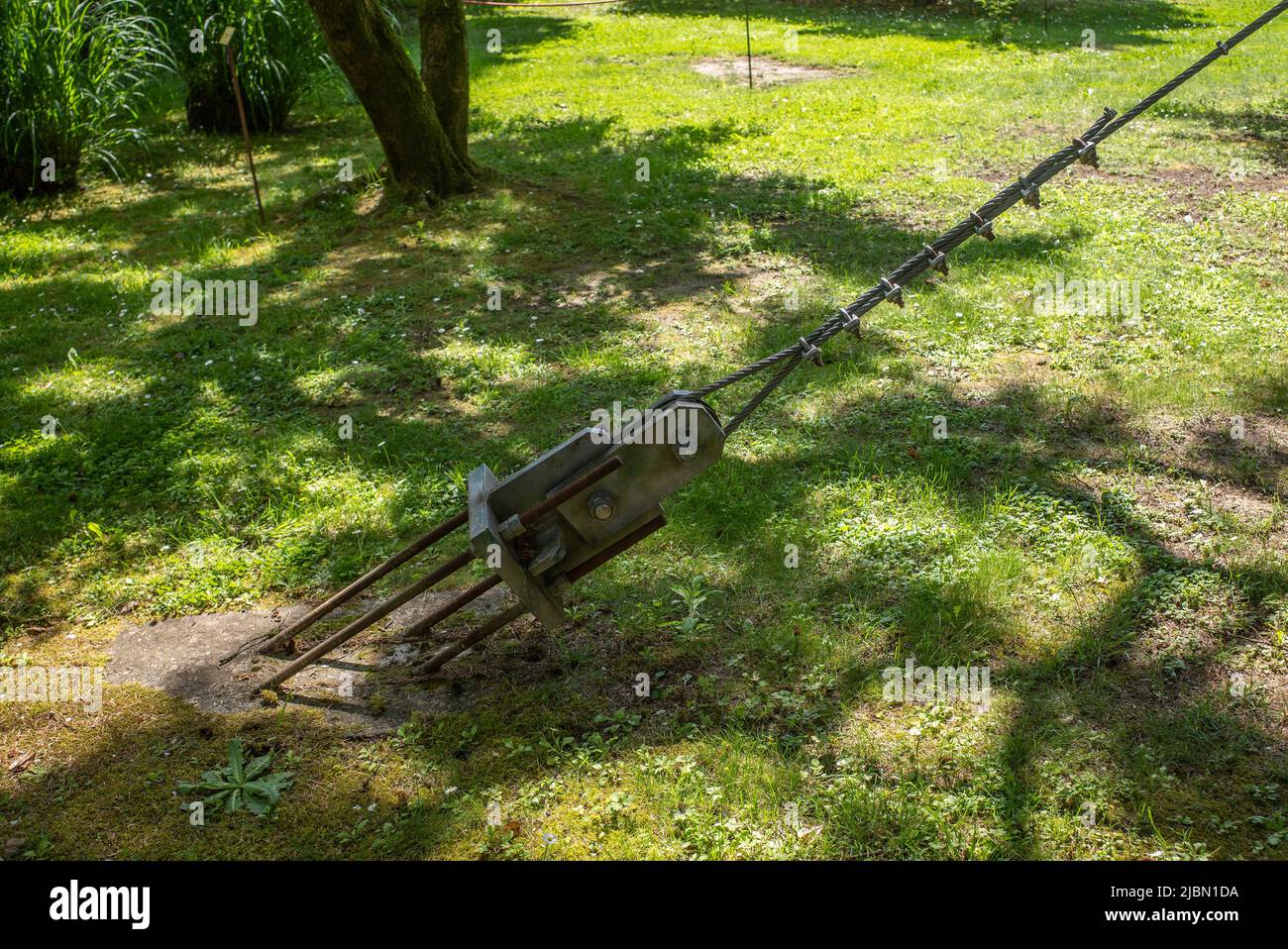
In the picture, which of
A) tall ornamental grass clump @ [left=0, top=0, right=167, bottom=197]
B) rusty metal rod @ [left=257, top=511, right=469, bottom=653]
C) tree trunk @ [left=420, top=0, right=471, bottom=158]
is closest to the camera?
rusty metal rod @ [left=257, top=511, right=469, bottom=653]

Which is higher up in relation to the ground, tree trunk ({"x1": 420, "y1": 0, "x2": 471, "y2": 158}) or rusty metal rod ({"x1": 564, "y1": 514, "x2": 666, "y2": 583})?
tree trunk ({"x1": 420, "y1": 0, "x2": 471, "y2": 158})

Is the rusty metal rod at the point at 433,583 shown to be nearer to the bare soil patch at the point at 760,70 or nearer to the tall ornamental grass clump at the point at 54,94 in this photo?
the tall ornamental grass clump at the point at 54,94

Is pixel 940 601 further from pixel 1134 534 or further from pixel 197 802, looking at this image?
pixel 197 802

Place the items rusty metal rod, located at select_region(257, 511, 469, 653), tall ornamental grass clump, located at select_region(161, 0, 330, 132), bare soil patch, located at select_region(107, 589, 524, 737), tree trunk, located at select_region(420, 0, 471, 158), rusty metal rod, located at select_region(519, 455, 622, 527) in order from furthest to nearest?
tall ornamental grass clump, located at select_region(161, 0, 330, 132), tree trunk, located at select_region(420, 0, 471, 158), bare soil patch, located at select_region(107, 589, 524, 737), rusty metal rod, located at select_region(257, 511, 469, 653), rusty metal rod, located at select_region(519, 455, 622, 527)

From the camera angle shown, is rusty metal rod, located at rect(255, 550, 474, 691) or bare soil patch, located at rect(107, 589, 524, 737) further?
bare soil patch, located at rect(107, 589, 524, 737)

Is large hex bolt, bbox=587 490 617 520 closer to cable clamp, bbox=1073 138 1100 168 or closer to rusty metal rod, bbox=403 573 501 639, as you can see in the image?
rusty metal rod, bbox=403 573 501 639

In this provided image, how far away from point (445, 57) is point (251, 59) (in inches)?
146

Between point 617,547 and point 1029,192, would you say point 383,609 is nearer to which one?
point 617,547

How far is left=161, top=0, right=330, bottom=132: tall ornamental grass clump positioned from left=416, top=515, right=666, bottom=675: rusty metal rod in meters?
9.12

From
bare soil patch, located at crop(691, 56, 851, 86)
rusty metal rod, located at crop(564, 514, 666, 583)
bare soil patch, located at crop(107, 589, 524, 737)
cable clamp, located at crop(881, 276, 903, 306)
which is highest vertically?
bare soil patch, located at crop(691, 56, 851, 86)

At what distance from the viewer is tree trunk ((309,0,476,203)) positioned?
781 cm

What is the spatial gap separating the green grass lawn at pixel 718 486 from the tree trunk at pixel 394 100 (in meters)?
0.39

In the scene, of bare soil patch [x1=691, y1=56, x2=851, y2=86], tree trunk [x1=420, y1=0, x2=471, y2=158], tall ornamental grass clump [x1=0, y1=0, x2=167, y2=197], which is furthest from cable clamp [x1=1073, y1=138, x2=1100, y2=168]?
bare soil patch [x1=691, y1=56, x2=851, y2=86]

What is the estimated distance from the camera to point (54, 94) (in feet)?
30.5
